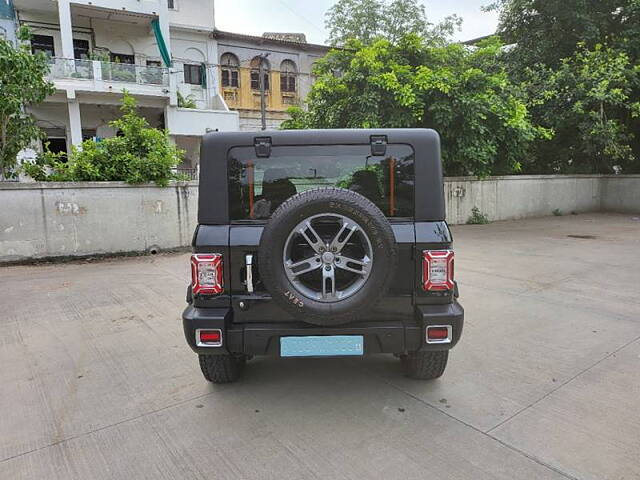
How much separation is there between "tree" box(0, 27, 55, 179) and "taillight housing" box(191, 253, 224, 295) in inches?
272

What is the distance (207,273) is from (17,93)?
7176 mm

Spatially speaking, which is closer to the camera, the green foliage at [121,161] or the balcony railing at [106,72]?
the green foliage at [121,161]

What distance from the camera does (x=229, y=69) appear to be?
22.5 m

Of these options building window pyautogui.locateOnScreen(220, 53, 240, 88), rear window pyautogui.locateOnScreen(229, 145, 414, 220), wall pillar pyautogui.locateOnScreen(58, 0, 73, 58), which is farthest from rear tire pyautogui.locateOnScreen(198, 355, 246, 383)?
building window pyautogui.locateOnScreen(220, 53, 240, 88)

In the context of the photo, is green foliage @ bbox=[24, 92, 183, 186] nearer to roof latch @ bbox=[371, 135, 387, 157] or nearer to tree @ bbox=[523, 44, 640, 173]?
roof latch @ bbox=[371, 135, 387, 157]

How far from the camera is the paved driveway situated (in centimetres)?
244

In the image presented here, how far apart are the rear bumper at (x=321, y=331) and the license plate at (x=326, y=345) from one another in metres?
0.03

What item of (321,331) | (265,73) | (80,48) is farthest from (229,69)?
(321,331)

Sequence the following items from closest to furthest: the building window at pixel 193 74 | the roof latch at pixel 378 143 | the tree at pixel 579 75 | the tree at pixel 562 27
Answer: the roof latch at pixel 378 143, the tree at pixel 579 75, the tree at pixel 562 27, the building window at pixel 193 74

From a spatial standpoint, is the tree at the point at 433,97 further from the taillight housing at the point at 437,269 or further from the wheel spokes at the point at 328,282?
the wheel spokes at the point at 328,282

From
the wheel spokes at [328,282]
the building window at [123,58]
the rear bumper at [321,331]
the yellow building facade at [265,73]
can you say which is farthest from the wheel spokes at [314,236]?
the yellow building facade at [265,73]

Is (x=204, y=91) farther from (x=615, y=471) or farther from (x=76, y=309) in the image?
(x=615, y=471)

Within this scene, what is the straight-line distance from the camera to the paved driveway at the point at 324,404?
96.0 inches

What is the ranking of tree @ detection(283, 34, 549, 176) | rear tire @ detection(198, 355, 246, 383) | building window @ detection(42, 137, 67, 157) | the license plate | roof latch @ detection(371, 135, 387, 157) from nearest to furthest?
the license plate, roof latch @ detection(371, 135, 387, 157), rear tire @ detection(198, 355, 246, 383), tree @ detection(283, 34, 549, 176), building window @ detection(42, 137, 67, 157)
